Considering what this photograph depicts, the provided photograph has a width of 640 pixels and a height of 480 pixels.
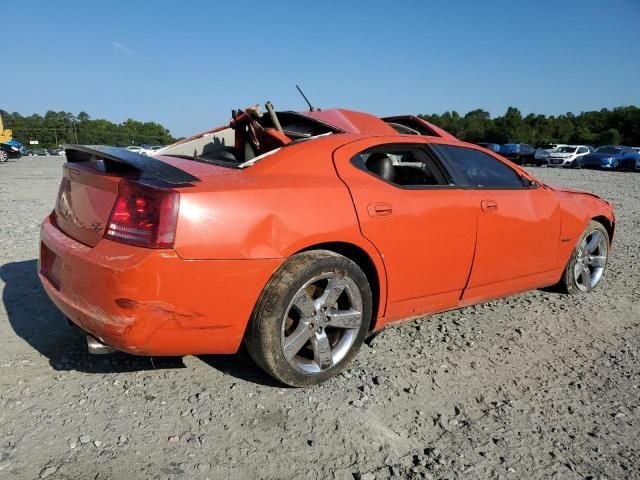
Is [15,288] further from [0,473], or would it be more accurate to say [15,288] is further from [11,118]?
[11,118]

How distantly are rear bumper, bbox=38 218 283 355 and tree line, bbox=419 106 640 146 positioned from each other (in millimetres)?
56992

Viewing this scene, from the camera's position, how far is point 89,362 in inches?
113

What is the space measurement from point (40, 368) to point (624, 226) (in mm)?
8660

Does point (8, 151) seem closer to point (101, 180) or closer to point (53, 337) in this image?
point (53, 337)

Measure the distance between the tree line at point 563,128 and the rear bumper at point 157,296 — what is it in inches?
2244

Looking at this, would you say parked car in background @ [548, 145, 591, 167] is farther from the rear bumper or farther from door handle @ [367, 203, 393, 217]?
the rear bumper

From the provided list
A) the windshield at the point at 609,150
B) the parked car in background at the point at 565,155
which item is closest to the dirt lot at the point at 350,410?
the parked car in background at the point at 565,155

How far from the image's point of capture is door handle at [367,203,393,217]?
2.77 m

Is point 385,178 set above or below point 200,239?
above

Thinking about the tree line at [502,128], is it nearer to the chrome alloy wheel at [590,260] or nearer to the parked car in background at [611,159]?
the parked car in background at [611,159]

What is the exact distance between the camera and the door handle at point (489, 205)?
3350 millimetres

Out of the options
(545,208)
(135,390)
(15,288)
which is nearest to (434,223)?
(545,208)

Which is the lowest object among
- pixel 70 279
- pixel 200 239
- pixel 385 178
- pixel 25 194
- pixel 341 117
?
pixel 25 194

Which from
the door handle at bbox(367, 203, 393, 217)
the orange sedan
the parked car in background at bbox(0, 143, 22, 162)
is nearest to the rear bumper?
the orange sedan
